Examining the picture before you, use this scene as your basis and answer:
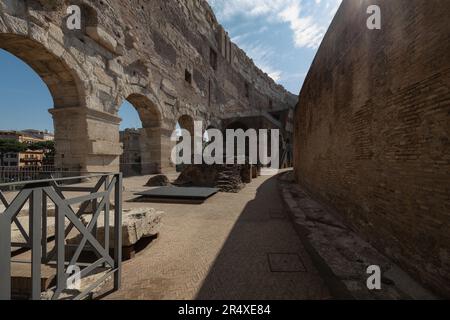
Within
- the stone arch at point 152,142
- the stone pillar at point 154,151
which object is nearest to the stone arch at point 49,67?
the stone arch at point 152,142

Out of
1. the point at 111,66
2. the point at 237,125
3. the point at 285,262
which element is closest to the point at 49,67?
the point at 111,66

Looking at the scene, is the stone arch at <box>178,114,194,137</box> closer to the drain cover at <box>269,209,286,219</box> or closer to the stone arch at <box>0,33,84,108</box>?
the stone arch at <box>0,33,84,108</box>

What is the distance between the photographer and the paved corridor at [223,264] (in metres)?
2.70

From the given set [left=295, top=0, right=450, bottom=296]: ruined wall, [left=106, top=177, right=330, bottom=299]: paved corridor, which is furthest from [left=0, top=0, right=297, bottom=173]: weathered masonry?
[left=295, top=0, right=450, bottom=296]: ruined wall

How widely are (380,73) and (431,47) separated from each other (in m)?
1.02

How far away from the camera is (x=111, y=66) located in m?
10.9

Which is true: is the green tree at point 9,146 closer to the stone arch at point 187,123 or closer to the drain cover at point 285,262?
the stone arch at point 187,123

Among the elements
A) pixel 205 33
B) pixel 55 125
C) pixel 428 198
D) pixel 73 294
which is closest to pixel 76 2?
pixel 55 125

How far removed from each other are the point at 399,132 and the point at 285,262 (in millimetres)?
2644

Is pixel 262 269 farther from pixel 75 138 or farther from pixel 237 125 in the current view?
pixel 237 125

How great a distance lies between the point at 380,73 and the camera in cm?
369

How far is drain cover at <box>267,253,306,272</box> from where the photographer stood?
10.6 ft
